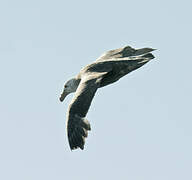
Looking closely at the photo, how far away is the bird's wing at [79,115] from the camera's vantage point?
175 ft

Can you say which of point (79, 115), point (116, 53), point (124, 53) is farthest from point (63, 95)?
point (79, 115)

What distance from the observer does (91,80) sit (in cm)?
5566

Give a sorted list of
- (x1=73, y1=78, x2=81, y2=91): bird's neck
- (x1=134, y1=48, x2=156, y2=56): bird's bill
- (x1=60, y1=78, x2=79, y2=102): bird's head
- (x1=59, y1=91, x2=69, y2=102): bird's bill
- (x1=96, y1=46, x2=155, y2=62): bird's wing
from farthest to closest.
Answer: (x1=59, y1=91, x2=69, y2=102): bird's bill
(x1=96, y1=46, x2=155, y2=62): bird's wing
(x1=134, y1=48, x2=156, y2=56): bird's bill
(x1=60, y1=78, x2=79, y2=102): bird's head
(x1=73, y1=78, x2=81, y2=91): bird's neck

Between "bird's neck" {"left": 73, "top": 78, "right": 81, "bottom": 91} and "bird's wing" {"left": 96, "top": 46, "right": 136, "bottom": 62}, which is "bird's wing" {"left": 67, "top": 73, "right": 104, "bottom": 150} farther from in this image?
"bird's wing" {"left": 96, "top": 46, "right": 136, "bottom": 62}

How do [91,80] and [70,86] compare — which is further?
[70,86]

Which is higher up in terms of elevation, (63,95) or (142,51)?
(142,51)

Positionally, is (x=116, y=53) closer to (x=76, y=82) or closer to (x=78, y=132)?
(x=76, y=82)

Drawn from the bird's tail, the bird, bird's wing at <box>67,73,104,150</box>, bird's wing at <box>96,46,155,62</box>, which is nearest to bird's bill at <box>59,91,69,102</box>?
the bird

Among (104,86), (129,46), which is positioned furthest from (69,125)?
(129,46)

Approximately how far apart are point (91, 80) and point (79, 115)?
2657 millimetres

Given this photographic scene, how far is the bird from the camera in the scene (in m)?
53.3

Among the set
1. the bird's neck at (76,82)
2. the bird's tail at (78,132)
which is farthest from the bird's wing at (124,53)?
the bird's tail at (78,132)

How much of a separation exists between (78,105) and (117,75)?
4.40m

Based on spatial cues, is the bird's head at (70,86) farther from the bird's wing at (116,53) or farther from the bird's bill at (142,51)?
the bird's bill at (142,51)
